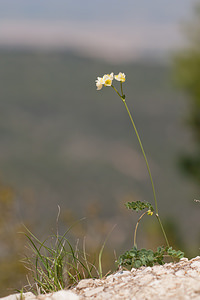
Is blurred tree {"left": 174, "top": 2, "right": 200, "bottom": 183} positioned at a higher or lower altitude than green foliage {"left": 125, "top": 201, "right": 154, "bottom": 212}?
higher

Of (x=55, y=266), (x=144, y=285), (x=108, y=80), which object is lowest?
(x=144, y=285)

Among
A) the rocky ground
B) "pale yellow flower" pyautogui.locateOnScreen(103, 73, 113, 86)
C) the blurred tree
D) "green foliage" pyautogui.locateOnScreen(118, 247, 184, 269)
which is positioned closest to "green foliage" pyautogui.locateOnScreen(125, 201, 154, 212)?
"green foliage" pyautogui.locateOnScreen(118, 247, 184, 269)

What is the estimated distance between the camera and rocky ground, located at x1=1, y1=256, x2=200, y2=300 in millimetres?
2318

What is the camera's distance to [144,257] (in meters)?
2.87

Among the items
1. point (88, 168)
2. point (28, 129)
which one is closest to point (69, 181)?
point (88, 168)

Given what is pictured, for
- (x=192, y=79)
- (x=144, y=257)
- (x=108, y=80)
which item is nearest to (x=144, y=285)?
(x=144, y=257)

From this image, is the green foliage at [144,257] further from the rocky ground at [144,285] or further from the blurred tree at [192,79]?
the blurred tree at [192,79]

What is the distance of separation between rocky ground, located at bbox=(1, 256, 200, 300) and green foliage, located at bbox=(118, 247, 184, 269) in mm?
50

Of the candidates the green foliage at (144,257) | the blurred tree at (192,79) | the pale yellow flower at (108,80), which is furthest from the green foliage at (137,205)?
the blurred tree at (192,79)

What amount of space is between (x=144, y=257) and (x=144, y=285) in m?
0.42

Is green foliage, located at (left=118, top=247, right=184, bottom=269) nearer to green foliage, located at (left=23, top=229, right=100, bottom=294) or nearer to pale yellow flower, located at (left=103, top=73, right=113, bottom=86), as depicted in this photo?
green foliage, located at (left=23, top=229, right=100, bottom=294)

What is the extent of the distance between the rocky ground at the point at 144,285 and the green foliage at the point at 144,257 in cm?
5

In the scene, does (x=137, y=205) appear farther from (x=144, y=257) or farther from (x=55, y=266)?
(x=55, y=266)

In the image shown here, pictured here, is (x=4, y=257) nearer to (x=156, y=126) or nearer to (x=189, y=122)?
(x=189, y=122)
